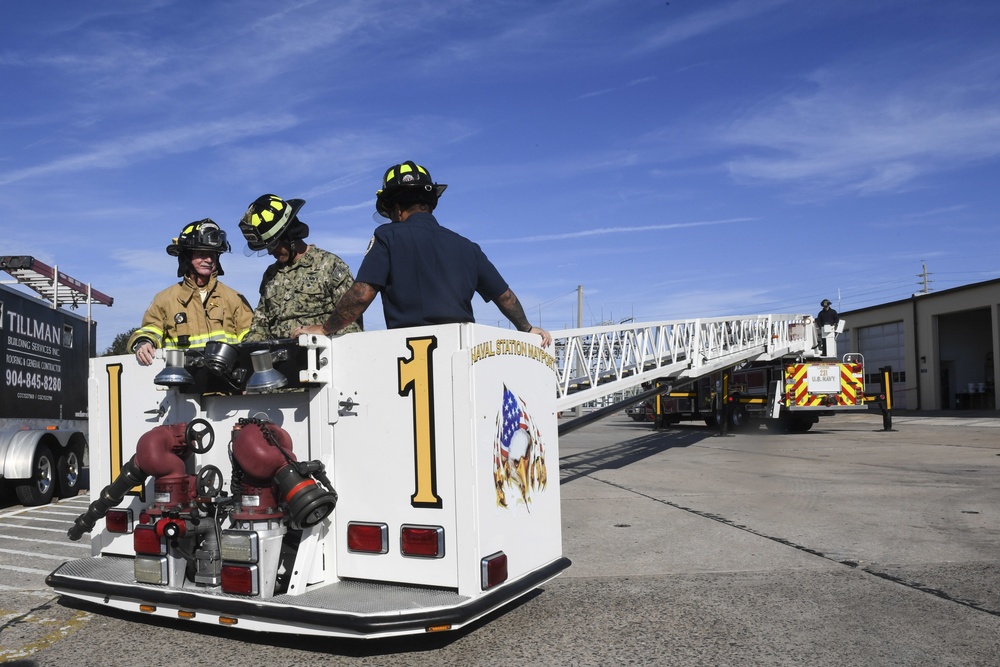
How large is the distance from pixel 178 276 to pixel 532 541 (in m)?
2.80

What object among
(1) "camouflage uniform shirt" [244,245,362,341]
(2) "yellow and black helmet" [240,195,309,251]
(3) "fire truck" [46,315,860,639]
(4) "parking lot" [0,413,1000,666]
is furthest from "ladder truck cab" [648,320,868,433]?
(3) "fire truck" [46,315,860,639]

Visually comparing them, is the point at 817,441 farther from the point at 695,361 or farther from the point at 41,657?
the point at 41,657

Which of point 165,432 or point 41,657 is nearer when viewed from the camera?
point 41,657

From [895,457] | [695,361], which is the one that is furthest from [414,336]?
[895,457]

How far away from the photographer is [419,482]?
392 cm

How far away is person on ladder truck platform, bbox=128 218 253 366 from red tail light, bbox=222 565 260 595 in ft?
5.74

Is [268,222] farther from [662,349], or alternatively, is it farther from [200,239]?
[662,349]

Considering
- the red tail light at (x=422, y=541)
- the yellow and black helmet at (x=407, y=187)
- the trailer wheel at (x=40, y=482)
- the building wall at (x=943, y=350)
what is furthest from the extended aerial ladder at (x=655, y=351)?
the building wall at (x=943, y=350)

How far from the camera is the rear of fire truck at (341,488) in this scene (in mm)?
3828

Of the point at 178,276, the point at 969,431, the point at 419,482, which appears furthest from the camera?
the point at 969,431

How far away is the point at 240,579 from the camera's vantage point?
3883 mm

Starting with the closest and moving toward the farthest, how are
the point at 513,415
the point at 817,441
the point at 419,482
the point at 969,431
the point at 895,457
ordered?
1. the point at 419,482
2. the point at 513,415
3. the point at 895,457
4. the point at 817,441
5. the point at 969,431

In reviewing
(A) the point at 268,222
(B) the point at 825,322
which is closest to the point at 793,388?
(B) the point at 825,322

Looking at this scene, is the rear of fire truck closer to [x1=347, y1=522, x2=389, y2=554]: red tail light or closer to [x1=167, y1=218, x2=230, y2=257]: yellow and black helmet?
[x1=347, y1=522, x2=389, y2=554]: red tail light
